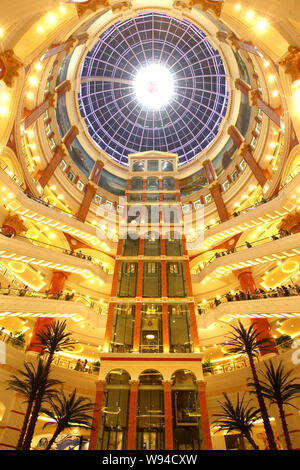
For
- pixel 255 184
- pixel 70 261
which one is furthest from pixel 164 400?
pixel 255 184

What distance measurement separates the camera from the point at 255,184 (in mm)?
34438

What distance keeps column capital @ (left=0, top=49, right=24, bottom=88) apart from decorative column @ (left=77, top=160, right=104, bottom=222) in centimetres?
2006

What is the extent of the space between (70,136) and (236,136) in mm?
23903

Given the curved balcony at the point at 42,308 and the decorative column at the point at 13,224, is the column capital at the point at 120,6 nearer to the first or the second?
the decorative column at the point at 13,224

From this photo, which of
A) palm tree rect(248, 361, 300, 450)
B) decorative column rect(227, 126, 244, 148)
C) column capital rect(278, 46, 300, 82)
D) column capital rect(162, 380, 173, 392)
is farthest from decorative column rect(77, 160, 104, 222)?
palm tree rect(248, 361, 300, 450)

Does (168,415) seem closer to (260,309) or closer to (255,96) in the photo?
(260,309)

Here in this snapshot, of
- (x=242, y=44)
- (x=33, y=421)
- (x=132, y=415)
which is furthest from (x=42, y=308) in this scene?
(x=242, y=44)

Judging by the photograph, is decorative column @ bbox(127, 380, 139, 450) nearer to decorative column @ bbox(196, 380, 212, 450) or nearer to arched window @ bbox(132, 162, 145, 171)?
decorative column @ bbox(196, 380, 212, 450)

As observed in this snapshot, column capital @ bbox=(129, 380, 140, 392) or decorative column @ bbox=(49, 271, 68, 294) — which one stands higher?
decorative column @ bbox=(49, 271, 68, 294)

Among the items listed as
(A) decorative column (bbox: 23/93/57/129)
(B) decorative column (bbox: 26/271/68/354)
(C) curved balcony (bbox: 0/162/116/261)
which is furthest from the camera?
(A) decorative column (bbox: 23/93/57/129)

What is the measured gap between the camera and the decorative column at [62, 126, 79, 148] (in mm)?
38819

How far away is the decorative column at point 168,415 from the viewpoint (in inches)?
721

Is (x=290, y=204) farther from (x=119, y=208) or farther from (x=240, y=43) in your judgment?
(x=119, y=208)

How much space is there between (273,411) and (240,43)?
32221 millimetres
